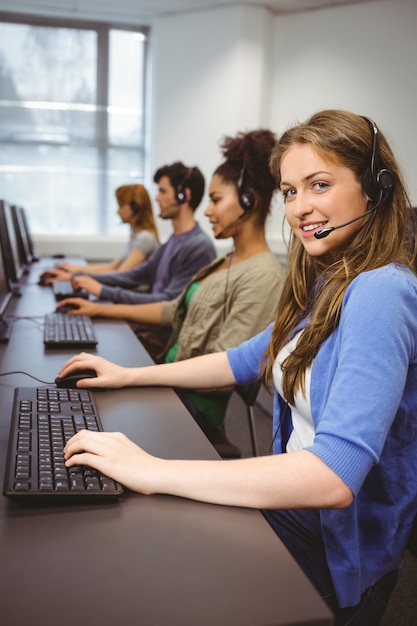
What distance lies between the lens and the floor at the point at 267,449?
1669 mm

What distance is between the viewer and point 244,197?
74.1 inches

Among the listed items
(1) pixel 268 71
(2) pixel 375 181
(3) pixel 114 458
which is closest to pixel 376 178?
(2) pixel 375 181

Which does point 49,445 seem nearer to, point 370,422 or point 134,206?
point 370,422

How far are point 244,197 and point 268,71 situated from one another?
2855 mm

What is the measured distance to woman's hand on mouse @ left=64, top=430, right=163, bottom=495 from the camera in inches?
31.6

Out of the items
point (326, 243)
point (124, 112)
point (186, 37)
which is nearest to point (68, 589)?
point (326, 243)

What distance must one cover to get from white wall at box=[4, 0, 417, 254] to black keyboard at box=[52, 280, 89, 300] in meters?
1.69

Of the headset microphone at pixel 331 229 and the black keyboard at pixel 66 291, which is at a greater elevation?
the headset microphone at pixel 331 229

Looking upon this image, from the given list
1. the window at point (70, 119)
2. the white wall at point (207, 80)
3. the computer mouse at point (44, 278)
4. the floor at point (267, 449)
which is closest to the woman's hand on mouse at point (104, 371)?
the floor at point (267, 449)

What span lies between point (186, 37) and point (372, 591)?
14.1 ft

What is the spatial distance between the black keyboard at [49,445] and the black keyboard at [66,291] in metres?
1.34

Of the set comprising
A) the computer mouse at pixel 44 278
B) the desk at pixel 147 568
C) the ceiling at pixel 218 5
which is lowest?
the computer mouse at pixel 44 278

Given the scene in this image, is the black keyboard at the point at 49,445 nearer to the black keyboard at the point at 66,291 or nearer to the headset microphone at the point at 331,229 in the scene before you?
the headset microphone at the point at 331,229

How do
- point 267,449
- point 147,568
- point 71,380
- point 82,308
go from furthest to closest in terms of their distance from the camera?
point 267,449 < point 82,308 < point 71,380 < point 147,568
